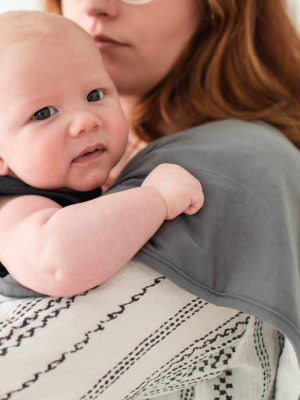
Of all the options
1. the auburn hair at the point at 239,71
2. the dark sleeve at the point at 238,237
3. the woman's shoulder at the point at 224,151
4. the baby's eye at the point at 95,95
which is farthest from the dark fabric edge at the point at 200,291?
the auburn hair at the point at 239,71

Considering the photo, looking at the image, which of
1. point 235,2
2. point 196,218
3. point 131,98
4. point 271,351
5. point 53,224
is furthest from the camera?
point 131,98

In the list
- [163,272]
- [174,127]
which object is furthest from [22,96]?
[174,127]

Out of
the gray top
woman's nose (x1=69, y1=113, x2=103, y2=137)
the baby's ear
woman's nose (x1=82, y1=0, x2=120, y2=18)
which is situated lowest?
the gray top

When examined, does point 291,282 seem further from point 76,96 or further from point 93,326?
point 76,96

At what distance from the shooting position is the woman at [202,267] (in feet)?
2.16

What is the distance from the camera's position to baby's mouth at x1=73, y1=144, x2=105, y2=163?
798 millimetres

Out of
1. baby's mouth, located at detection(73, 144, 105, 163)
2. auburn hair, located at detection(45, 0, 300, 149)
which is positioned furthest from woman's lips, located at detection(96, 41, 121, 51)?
baby's mouth, located at detection(73, 144, 105, 163)

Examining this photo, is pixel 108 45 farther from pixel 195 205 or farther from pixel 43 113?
pixel 195 205

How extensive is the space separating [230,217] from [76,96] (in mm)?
318

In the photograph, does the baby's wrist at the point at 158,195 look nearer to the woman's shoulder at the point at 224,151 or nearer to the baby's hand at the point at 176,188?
the baby's hand at the point at 176,188

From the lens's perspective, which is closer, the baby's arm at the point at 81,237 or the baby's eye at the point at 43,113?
the baby's arm at the point at 81,237

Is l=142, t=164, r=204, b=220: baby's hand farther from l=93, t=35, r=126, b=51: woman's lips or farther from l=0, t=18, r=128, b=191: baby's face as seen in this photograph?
l=93, t=35, r=126, b=51: woman's lips

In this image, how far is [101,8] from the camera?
1075 millimetres

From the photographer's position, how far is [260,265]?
0.69m
